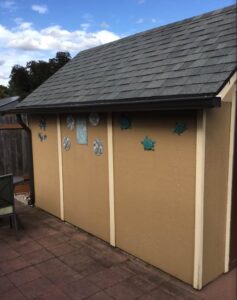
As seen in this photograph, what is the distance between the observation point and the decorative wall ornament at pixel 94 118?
16.0 ft

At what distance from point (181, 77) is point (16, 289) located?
10.6 feet

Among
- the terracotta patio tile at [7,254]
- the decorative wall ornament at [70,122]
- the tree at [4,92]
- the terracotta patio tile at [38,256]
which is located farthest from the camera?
the tree at [4,92]

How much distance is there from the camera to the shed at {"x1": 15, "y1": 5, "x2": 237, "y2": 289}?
3.46 meters

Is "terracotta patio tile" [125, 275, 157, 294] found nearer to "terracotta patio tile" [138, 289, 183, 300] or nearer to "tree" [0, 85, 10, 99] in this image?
"terracotta patio tile" [138, 289, 183, 300]

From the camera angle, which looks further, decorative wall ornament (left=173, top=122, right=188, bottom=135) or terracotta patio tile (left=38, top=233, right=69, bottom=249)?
terracotta patio tile (left=38, top=233, right=69, bottom=249)

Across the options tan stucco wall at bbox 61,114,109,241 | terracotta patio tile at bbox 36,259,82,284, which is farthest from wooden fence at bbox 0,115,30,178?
terracotta patio tile at bbox 36,259,82,284

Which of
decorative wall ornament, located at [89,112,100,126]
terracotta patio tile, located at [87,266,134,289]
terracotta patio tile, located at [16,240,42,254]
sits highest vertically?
decorative wall ornament, located at [89,112,100,126]

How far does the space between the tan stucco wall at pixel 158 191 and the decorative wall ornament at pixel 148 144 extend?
5 cm

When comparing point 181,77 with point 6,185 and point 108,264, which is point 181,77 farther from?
point 6,185

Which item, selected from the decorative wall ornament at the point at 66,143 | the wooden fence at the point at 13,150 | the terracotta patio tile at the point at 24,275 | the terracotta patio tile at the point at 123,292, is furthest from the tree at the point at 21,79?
the terracotta patio tile at the point at 123,292

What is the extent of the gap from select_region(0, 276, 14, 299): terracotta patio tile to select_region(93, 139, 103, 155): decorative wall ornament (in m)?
2.21

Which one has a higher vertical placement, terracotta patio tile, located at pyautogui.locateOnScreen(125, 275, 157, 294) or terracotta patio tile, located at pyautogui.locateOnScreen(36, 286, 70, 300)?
terracotta patio tile, located at pyautogui.locateOnScreen(125, 275, 157, 294)

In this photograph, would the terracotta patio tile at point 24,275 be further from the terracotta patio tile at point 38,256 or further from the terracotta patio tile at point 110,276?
the terracotta patio tile at point 110,276

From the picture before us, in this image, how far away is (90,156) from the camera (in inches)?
203
